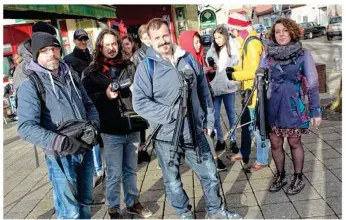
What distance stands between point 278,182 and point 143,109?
1694 millimetres

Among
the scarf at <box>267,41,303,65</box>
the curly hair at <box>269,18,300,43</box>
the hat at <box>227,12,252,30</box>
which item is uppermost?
the hat at <box>227,12,252,30</box>

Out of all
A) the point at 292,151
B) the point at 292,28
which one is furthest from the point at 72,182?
the point at 292,28

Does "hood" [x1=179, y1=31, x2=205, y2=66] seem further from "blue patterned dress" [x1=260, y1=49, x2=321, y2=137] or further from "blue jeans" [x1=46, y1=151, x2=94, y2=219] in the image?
"blue jeans" [x1=46, y1=151, x2=94, y2=219]

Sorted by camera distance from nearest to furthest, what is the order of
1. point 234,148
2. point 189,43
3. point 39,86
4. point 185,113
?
point 39,86, point 185,113, point 189,43, point 234,148

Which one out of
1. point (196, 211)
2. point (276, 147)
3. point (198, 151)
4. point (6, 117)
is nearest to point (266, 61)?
point (276, 147)

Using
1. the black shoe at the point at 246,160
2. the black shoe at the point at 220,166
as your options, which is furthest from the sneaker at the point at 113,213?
the black shoe at the point at 246,160

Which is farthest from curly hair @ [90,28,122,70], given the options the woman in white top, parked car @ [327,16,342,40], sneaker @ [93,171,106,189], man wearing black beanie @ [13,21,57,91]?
parked car @ [327,16,342,40]

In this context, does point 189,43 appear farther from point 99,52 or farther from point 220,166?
point 220,166

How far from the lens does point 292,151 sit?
3.58 meters

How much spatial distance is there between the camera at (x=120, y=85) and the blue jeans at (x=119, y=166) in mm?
418

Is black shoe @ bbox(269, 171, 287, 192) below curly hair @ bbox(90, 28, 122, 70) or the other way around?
below

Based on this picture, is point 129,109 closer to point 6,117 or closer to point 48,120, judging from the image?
point 48,120

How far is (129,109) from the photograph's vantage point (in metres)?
3.23

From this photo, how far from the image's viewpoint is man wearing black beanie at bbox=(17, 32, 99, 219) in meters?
2.37
